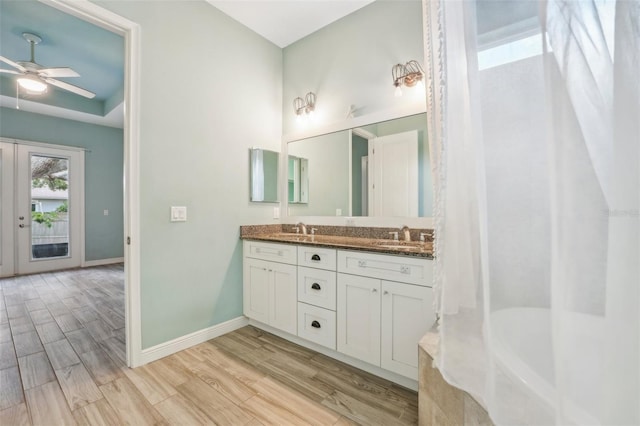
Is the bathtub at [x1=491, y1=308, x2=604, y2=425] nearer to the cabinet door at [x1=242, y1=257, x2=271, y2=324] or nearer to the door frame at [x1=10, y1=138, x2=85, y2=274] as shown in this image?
the cabinet door at [x1=242, y1=257, x2=271, y2=324]

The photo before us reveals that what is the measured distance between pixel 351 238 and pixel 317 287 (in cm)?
60

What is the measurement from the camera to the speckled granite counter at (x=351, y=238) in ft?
5.43

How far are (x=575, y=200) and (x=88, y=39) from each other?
14.4ft

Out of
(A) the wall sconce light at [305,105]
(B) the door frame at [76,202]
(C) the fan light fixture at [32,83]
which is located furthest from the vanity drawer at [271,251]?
(B) the door frame at [76,202]

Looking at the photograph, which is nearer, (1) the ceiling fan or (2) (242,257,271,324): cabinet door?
(2) (242,257,271,324): cabinet door

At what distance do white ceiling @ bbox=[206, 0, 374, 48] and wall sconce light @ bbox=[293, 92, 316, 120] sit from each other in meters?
0.65

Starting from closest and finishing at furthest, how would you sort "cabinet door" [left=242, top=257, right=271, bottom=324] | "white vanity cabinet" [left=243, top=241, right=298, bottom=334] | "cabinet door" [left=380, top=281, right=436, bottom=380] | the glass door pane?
"cabinet door" [left=380, top=281, right=436, bottom=380] → "white vanity cabinet" [left=243, top=241, right=298, bottom=334] → "cabinet door" [left=242, top=257, right=271, bottom=324] → the glass door pane

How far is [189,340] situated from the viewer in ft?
6.91

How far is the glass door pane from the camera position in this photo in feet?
14.8

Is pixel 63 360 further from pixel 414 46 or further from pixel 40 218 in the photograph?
pixel 40 218

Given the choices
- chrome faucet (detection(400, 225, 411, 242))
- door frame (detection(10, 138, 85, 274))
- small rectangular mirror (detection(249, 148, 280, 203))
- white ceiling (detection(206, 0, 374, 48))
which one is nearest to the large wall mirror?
chrome faucet (detection(400, 225, 411, 242))

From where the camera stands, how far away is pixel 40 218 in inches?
180

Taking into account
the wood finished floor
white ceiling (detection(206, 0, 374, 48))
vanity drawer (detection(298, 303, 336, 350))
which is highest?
white ceiling (detection(206, 0, 374, 48))

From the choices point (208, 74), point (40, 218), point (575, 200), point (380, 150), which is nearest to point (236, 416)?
point (575, 200)
